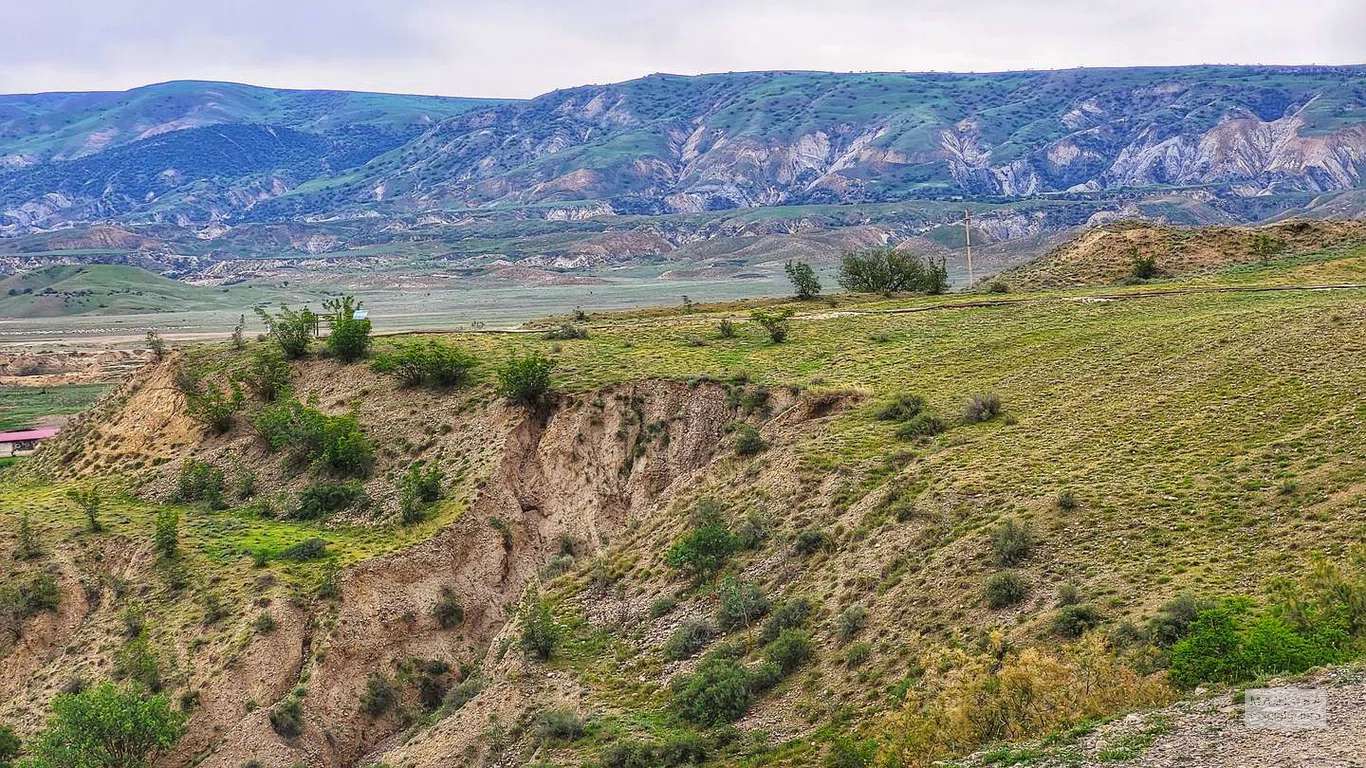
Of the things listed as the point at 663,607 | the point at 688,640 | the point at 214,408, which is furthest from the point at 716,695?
the point at 214,408

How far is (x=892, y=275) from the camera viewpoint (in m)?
73.8

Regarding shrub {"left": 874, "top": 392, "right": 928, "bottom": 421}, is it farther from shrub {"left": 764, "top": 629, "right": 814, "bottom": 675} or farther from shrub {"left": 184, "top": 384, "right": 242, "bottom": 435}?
shrub {"left": 184, "top": 384, "right": 242, "bottom": 435}

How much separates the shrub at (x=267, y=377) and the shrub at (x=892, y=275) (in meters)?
36.4

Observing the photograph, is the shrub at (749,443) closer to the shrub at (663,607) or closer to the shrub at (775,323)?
the shrub at (663,607)

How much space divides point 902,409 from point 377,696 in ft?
60.2

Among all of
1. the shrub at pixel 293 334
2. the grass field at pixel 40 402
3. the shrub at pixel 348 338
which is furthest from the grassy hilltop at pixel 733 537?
the grass field at pixel 40 402

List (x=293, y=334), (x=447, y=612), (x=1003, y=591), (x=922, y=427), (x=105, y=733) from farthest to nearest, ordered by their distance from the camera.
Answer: (x=293, y=334) → (x=447, y=612) → (x=922, y=427) → (x=105, y=733) → (x=1003, y=591)

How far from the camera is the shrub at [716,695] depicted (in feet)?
82.0

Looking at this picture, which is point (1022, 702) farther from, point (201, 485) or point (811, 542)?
point (201, 485)

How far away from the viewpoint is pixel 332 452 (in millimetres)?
44156

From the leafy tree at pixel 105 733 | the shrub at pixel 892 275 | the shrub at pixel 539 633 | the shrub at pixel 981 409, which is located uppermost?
the shrub at pixel 892 275

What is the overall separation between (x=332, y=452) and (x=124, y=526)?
24.3ft

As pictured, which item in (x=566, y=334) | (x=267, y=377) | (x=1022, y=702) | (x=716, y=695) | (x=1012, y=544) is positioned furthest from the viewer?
(x=566, y=334)

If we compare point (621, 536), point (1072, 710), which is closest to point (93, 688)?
point (621, 536)
